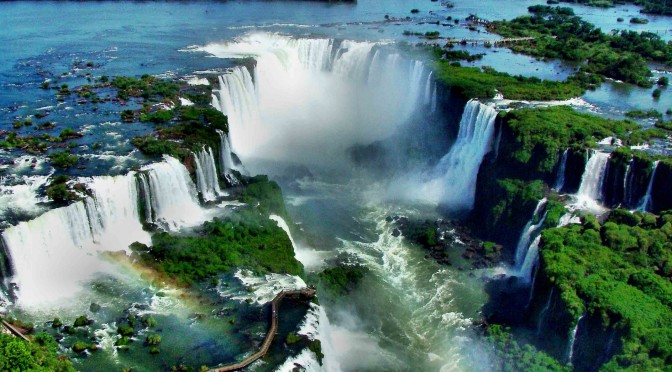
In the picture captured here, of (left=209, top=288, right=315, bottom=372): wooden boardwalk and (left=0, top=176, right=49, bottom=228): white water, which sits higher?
(left=0, top=176, right=49, bottom=228): white water

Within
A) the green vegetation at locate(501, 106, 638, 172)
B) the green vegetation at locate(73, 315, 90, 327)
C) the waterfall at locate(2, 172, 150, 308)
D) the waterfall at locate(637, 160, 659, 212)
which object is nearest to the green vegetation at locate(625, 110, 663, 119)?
the green vegetation at locate(501, 106, 638, 172)

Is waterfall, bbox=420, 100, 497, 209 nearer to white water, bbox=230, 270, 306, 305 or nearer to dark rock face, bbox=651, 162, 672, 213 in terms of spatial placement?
dark rock face, bbox=651, 162, 672, 213

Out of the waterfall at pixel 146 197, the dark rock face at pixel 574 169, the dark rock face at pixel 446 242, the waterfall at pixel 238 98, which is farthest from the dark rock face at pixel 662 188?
the waterfall at pixel 238 98

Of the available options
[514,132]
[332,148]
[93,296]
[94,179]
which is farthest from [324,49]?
[93,296]

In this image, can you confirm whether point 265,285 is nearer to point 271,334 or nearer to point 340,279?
point 271,334

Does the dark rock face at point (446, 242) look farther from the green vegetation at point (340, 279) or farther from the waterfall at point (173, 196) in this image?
the waterfall at point (173, 196)

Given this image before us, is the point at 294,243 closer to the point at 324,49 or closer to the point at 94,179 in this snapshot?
the point at 94,179
